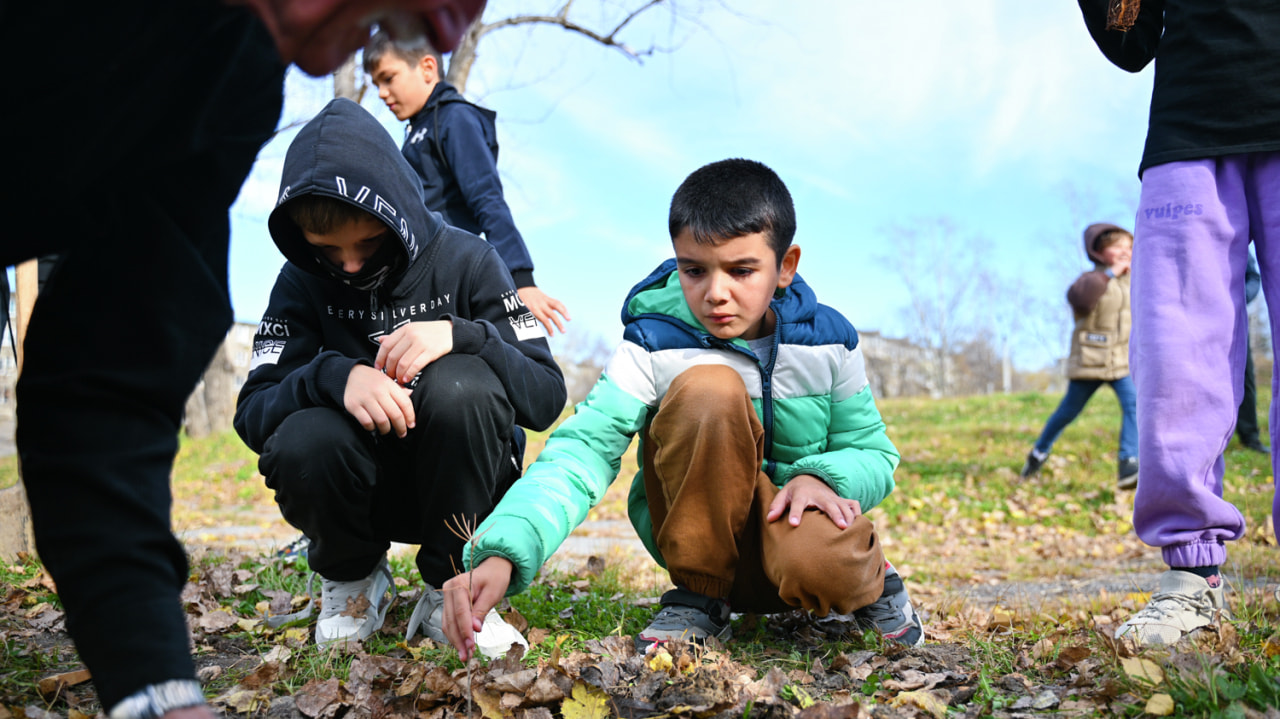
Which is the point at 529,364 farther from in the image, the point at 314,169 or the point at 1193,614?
the point at 1193,614

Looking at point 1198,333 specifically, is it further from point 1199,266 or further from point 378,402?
point 378,402

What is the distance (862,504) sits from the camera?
2.49 meters

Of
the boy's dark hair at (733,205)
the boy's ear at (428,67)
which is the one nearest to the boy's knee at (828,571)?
the boy's dark hair at (733,205)

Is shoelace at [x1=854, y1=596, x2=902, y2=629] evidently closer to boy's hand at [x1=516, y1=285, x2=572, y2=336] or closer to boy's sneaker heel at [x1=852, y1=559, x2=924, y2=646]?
boy's sneaker heel at [x1=852, y1=559, x2=924, y2=646]

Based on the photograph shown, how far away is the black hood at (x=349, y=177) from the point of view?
7.81 feet

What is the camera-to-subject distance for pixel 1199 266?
8.03ft

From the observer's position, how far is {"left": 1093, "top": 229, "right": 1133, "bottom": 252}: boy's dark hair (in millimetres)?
8047

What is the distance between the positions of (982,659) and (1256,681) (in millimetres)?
654

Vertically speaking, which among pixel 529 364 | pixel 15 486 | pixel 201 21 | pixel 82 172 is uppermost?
pixel 201 21

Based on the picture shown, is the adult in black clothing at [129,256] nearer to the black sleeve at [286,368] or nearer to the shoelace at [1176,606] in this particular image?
the black sleeve at [286,368]

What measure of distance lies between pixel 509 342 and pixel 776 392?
86cm

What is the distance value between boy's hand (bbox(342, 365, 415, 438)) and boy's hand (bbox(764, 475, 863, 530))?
40.9 inches

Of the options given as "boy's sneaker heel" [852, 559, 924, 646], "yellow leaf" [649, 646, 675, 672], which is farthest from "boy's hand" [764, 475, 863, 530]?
"yellow leaf" [649, 646, 675, 672]

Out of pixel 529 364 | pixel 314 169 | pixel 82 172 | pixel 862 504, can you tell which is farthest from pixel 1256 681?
pixel 314 169
